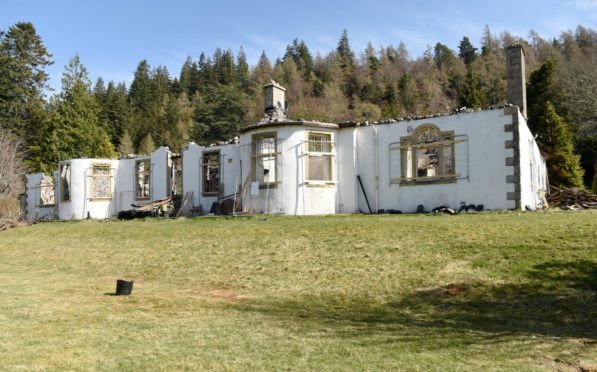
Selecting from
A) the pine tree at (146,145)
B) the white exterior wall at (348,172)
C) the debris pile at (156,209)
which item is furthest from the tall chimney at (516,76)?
the pine tree at (146,145)

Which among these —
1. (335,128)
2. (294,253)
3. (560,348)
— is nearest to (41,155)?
(335,128)

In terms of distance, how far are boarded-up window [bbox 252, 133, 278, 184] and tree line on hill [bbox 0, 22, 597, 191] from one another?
19.9 m

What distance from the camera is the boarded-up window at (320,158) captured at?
Answer: 754 inches

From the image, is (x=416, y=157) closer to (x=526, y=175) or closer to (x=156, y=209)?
(x=526, y=175)

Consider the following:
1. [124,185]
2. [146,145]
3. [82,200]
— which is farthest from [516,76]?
[146,145]

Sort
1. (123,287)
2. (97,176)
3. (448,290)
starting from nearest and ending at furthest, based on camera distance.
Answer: (448,290) → (123,287) → (97,176)

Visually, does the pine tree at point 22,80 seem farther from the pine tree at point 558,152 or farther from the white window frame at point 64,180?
the pine tree at point 558,152

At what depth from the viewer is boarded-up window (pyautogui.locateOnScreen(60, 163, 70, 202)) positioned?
26062mm

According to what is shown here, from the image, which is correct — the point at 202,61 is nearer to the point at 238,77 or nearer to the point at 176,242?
the point at 238,77

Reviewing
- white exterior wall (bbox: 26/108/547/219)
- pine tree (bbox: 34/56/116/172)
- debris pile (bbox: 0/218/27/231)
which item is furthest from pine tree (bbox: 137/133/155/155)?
white exterior wall (bbox: 26/108/547/219)

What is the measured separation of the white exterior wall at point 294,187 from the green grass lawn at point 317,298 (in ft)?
8.44

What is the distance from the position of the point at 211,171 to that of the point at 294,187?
5778 millimetres

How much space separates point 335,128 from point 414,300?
11268mm

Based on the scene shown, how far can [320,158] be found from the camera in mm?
19234
